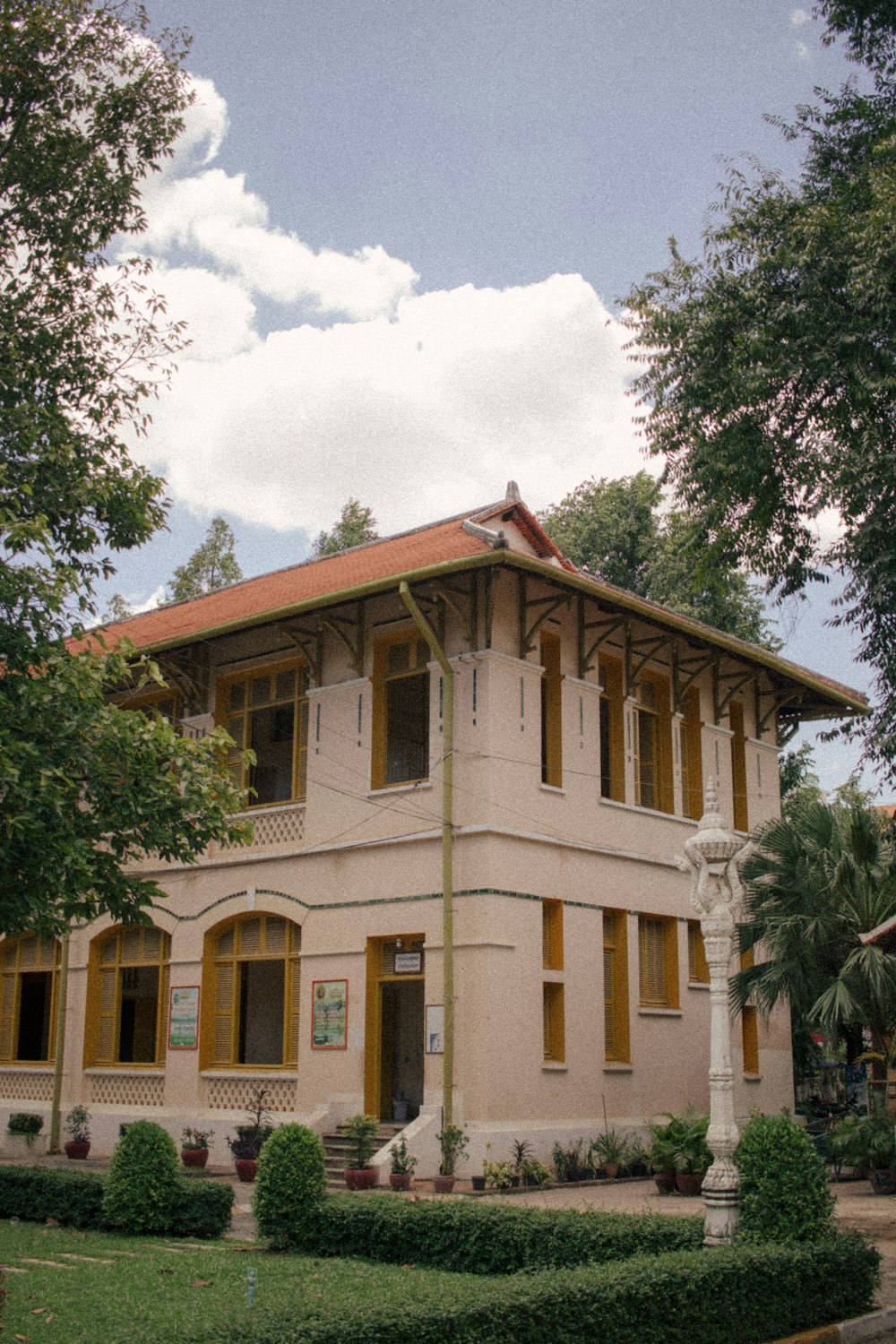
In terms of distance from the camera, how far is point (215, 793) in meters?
13.1

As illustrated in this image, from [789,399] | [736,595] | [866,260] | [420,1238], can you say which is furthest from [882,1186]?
[736,595]

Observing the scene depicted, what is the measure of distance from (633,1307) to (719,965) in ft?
10.7

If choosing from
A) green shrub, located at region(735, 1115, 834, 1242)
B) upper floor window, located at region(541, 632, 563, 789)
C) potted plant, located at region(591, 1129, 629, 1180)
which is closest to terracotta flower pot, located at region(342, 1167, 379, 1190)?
potted plant, located at region(591, 1129, 629, 1180)

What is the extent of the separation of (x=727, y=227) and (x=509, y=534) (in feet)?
20.3

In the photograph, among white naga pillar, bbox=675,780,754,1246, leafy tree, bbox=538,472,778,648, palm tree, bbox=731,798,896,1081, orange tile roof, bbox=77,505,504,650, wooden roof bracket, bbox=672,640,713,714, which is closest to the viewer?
white naga pillar, bbox=675,780,754,1246

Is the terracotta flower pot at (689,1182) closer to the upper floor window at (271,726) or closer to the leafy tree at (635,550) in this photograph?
the upper floor window at (271,726)

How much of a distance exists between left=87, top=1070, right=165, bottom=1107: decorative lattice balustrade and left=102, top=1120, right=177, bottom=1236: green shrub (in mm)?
8286

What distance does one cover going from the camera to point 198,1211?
12.8 m

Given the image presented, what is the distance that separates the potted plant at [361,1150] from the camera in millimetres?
16188

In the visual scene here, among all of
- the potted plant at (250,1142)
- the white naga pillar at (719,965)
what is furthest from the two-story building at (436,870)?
the white naga pillar at (719,965)

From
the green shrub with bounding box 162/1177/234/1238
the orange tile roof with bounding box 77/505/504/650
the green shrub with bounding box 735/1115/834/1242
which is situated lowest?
the green shrub with bounding box 162/1177/234/1238

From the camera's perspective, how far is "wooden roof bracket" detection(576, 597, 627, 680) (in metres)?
20.0

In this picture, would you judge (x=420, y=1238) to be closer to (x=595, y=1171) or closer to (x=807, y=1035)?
(x=595, y=1171)

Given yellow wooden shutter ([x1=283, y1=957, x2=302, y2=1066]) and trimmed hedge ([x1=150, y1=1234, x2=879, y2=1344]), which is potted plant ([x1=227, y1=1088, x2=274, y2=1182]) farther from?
trimmed hedge ([x1=150, y1=1234, x2=879, y2=1344])
